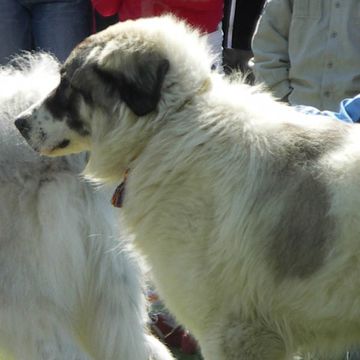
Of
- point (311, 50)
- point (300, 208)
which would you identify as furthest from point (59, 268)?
point (311, 50)

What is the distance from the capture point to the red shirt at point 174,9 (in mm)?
4867

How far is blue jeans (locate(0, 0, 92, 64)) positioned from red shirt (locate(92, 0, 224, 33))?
252 millimetres

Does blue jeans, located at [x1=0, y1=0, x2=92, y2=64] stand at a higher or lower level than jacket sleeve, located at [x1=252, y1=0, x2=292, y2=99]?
lower

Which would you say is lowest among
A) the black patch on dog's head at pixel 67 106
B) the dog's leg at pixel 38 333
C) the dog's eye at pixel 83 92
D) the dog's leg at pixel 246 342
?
the dog's leg at pixel 38 333

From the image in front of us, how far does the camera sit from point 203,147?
9.71 ft

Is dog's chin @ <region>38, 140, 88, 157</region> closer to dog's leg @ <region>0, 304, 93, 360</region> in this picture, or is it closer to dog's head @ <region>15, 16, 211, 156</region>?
dog's head @ <region>15, 16, 211, 156</region>

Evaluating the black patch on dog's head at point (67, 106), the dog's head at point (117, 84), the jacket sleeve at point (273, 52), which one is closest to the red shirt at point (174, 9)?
the jacket sleeve at point (273, 52)

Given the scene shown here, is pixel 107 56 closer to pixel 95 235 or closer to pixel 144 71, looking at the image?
pixel 144 71

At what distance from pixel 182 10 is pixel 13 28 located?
1.13 m

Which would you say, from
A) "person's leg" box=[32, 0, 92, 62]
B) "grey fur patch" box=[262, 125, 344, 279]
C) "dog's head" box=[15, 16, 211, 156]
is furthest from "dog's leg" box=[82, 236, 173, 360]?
"person's leg" box=[32, 0, 92, 62]

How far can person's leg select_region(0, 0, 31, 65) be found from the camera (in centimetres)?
518

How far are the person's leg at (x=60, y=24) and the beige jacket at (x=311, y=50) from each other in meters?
1.49

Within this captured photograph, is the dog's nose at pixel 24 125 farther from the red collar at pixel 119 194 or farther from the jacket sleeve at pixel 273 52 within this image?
the jacket sleeve at pixel 273 52

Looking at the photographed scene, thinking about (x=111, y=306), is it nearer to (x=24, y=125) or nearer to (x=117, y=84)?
(x=24, y=125)
